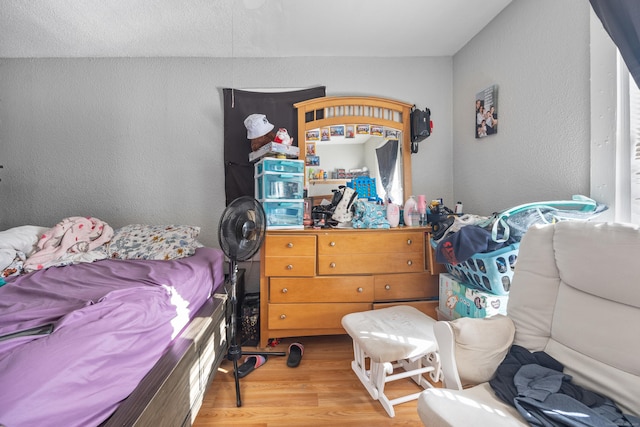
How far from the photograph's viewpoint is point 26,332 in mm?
905

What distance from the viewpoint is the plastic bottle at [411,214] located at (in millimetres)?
2242

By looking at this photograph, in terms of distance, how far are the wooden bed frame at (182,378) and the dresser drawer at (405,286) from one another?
1.18 meters

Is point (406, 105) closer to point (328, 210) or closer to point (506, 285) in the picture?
point (328, 210)

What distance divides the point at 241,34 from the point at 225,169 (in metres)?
1.16

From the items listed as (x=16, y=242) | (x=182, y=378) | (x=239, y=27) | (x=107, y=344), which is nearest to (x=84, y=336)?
(x=107, y=344)

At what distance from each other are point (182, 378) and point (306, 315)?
985 mm

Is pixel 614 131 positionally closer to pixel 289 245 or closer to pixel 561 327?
pixel 561 327

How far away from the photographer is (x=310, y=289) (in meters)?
2.02

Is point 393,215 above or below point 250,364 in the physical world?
above

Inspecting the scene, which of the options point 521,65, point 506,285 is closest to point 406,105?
point 521,65

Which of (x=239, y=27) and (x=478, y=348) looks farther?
(x=239, y=27)

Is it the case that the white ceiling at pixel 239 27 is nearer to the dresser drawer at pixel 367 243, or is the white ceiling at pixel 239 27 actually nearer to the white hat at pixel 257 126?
the white hat at pixel 257 126

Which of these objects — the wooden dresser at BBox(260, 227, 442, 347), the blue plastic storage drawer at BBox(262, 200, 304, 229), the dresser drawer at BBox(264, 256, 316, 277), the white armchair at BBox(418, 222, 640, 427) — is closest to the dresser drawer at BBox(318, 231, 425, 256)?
the wooden dresser at BBox(260, 227, 442, 347)

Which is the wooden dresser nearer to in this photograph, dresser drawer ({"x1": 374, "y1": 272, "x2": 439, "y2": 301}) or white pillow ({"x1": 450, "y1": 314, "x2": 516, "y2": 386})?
dresser drawer ({"x1": 374, "y1": 272, "x2": 439, "y2": 301})
